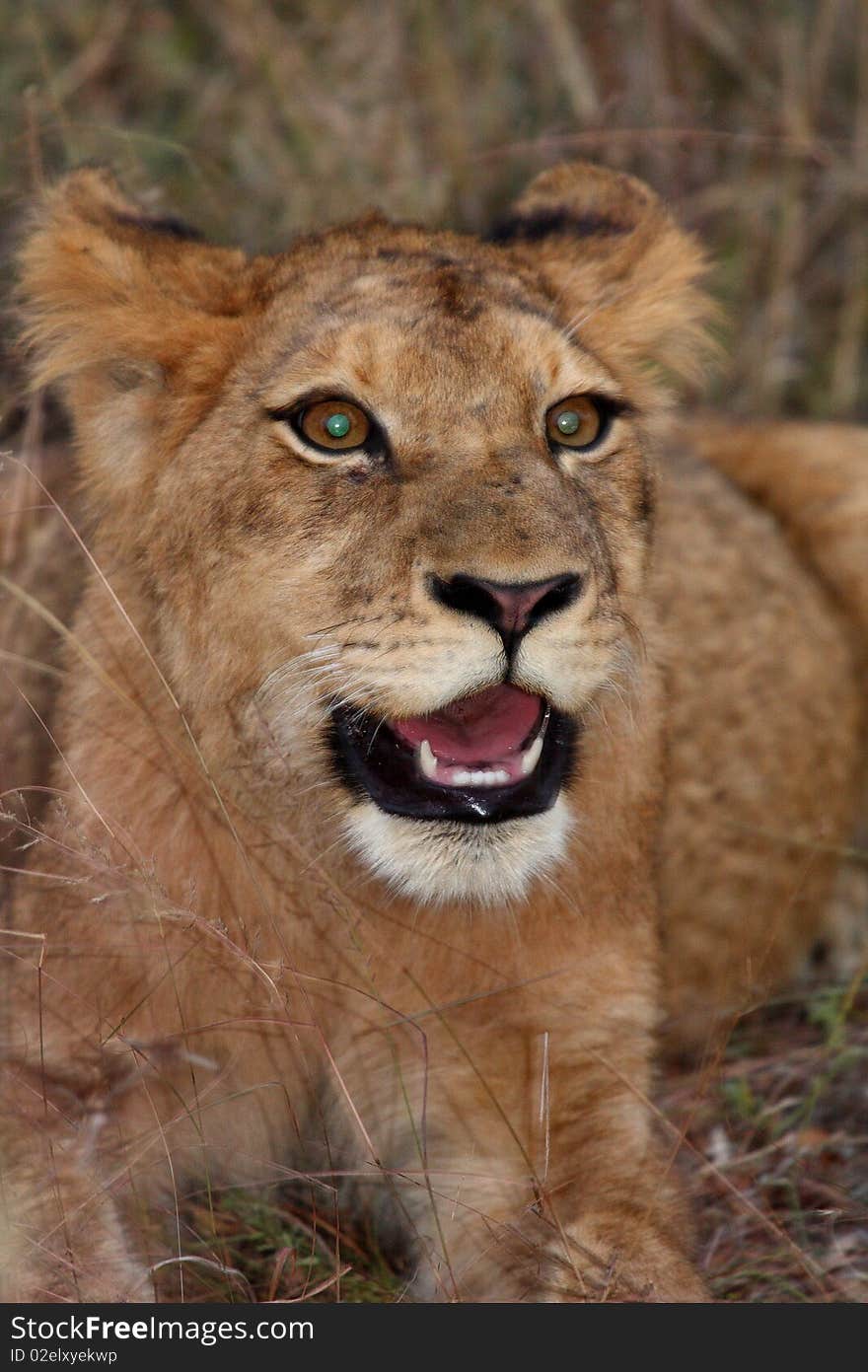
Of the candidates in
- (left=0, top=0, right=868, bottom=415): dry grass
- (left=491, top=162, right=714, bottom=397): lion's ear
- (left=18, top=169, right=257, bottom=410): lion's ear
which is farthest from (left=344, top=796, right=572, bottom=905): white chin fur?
(left=0, top=0, right=868, bottom=415): dry grass

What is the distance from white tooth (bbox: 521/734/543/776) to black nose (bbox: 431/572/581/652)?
272 millimetres

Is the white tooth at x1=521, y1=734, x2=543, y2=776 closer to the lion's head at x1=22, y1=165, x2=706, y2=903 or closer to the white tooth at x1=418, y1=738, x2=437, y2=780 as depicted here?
the lion's head at x1=22, y1=165, x2=706, y2=903

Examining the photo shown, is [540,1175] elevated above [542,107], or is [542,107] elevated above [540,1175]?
[542,107]

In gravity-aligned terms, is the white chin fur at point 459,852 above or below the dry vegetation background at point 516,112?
below

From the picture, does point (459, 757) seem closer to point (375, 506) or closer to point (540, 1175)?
point (375, 506)

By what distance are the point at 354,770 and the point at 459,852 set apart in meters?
0.29

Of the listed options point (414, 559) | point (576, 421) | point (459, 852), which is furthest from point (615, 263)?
point (459, 852)

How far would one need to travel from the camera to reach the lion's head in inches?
116

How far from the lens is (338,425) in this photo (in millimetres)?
3203

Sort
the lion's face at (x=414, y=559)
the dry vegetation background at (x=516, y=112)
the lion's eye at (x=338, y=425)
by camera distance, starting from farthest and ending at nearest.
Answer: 1. the dry vegetation background at (x=516, y=112)
2. the lion's eye at (x=338, y=425)
3. the lion's face at (x=414, y=559)

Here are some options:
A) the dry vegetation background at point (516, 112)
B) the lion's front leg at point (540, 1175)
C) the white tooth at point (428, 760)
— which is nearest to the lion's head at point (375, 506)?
the white tooth at point (428, 760)

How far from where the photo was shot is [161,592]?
3.35 meters

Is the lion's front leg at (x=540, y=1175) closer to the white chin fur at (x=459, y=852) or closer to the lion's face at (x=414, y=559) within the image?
the white chin fur at (x=459, y=852)

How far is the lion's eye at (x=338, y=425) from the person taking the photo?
126 inches
